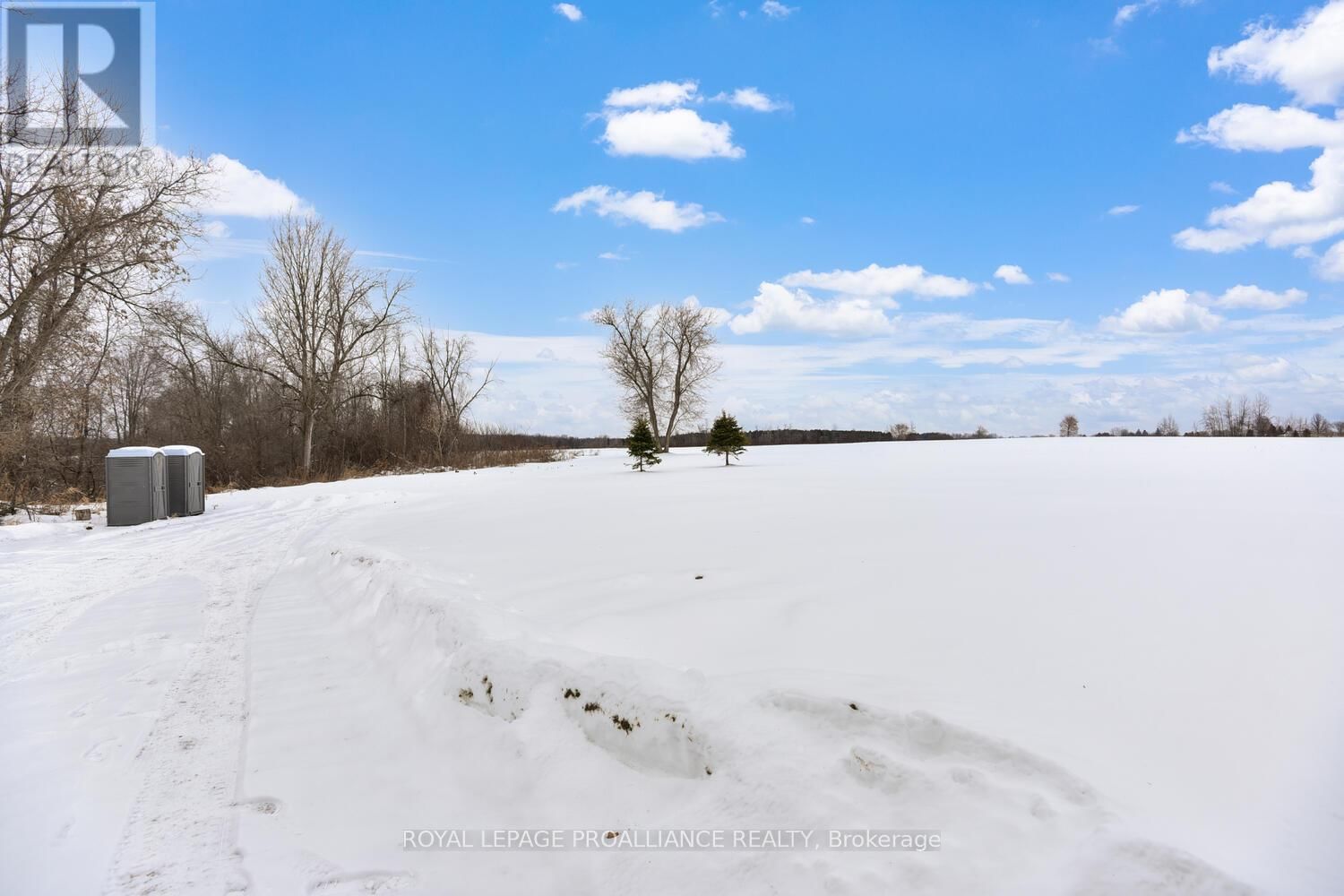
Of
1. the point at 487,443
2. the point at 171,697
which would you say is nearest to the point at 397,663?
the point at 171,697

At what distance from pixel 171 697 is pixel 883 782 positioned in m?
4.72

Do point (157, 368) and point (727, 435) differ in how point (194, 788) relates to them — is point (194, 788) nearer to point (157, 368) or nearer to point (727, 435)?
point (727, 435)

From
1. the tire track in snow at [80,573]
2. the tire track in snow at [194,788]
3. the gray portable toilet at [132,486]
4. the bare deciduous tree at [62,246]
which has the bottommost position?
the tire track in snow at [194,788]

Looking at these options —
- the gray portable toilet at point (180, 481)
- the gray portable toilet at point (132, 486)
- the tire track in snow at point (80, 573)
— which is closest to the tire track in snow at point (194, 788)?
the tire track in snow at point (80, 573)

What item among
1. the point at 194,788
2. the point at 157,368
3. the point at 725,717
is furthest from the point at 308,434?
the point at 725,717

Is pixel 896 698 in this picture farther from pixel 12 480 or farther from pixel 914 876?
pixel 12 480

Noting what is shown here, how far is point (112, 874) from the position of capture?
274 centimetres

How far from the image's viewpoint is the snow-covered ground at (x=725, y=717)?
93.4 inches

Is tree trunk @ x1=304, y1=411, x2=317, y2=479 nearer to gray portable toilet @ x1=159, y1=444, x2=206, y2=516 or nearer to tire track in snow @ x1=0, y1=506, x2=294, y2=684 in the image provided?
gray portable toilet @ x1=159, y1=444, x2=206, y2=516

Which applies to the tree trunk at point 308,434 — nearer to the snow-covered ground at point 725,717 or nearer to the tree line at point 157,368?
the tree line at point 157,368

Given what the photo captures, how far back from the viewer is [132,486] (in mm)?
13547

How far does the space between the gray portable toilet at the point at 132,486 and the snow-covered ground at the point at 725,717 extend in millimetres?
7666

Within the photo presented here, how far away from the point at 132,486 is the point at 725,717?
51.2 feet

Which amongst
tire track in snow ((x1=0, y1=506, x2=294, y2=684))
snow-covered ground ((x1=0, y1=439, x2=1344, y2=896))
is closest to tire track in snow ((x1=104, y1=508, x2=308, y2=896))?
snow-covered ground ((x1=0, y1=439, x2=1344, y2=896))
